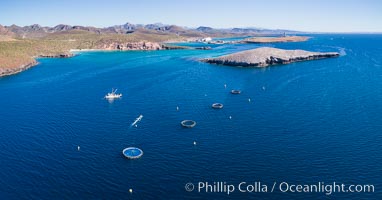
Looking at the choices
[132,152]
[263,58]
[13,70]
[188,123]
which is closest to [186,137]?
[188,123]

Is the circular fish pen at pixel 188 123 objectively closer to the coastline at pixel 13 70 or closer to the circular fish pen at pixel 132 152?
the circular fish pen at pixel 132 152

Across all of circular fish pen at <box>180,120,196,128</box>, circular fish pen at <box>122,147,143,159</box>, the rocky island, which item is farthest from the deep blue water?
the rocky island

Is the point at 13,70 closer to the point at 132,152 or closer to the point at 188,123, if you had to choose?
the point at 188,123

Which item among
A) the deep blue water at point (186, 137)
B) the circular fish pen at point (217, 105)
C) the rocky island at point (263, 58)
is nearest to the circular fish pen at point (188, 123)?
the deep blue water at point (186, 137)

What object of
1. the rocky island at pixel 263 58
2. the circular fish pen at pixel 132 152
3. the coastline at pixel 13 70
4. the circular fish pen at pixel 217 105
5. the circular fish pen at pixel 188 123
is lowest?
the circular fish pen at pixel 132 152

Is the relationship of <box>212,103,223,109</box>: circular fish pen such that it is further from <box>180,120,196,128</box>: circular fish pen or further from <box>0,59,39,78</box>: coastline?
<box>0,59,39,78</box>: coastline
